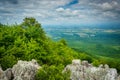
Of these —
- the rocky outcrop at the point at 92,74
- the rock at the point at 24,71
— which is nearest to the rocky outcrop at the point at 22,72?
the rock at the point at 24,71

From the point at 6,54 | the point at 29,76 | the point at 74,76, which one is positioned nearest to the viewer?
the point at 29,76

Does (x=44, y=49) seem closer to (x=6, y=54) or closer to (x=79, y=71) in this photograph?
(x=6, y=54)

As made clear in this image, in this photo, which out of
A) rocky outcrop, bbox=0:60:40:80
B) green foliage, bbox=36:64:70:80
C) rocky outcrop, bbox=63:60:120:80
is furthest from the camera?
rocky outcrop, bbox=63:60:120:80

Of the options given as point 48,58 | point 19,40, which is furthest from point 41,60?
point 19,40

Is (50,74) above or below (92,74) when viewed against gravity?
above

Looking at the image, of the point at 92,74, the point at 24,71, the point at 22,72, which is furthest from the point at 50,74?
the point at 92,74

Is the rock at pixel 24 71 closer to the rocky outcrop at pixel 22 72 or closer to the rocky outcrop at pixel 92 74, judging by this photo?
the rocky outcrop at pixel 22 72

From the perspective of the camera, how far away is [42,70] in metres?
37.4

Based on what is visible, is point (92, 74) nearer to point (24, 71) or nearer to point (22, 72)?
point (24, 71)

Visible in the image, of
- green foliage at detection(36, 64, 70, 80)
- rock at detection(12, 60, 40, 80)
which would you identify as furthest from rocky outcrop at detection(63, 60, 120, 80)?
rock at detection(12, 60, 40, 80)

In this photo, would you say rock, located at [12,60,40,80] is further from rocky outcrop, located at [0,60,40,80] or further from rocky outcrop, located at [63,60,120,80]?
rocky outcrop, located at [63,60,120,80]

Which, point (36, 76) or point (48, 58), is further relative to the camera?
point (48, 58)

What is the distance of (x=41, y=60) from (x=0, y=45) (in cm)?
954

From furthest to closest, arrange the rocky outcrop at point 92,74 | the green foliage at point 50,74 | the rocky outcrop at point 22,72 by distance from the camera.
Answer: the rocky outcrop at point 92,74 → the green foliage at point 50,74 → the rocky outcrop at point 22,72
